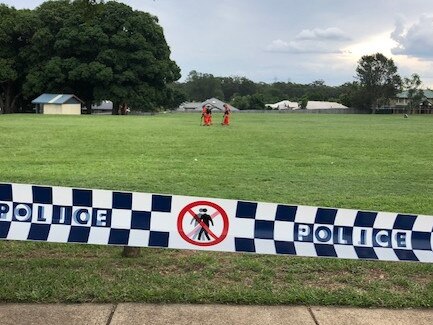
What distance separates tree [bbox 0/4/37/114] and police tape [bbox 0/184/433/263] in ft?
→ 219

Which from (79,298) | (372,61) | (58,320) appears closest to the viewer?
(58,320)

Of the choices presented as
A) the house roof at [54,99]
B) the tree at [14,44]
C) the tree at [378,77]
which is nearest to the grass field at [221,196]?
the house roof at [54,99]

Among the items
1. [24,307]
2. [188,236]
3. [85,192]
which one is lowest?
[24,307]

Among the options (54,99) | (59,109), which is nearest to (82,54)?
(54,99)

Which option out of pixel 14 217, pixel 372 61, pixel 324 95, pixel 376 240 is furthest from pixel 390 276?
pixel 324 95

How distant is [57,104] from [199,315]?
64866 millimetres

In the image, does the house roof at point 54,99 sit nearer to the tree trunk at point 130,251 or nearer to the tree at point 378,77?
the tree trunk at point 130,251

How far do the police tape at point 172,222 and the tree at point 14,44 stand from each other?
2631 inches

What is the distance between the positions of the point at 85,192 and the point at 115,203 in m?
0.26

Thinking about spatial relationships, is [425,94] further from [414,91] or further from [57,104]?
[57,104]

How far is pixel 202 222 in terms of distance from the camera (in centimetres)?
450

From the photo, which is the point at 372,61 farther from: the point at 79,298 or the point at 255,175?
the point at 79,298

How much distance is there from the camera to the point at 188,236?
4496 millimetres

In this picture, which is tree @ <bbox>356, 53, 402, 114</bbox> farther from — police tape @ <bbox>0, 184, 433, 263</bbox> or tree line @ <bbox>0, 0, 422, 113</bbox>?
police tape @ <bbox>0, 184, 433, 263</bbox>
